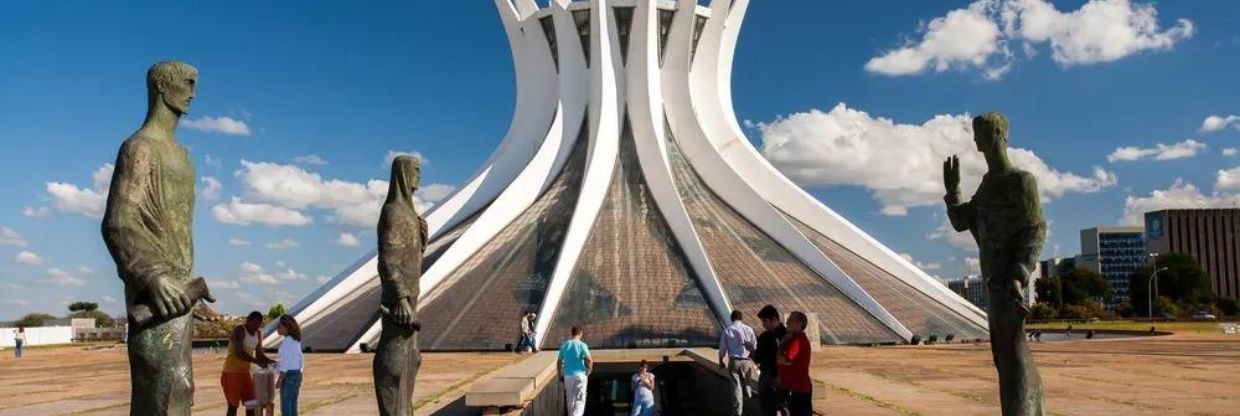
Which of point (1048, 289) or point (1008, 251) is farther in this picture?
point (1048, 289)

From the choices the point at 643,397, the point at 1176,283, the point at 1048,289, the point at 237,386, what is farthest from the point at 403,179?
the point at 1176,283

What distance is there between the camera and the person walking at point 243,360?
717 centimetres

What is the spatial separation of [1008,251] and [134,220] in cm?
386

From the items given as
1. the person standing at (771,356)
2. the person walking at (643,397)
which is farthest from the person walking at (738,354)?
the person walking at (643,397)

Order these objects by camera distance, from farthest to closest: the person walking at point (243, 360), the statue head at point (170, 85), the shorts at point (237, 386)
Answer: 1. the shorts at point (237, 386)
2. the person walking at point (243, 360)
3. the statue head at point (170, 85)

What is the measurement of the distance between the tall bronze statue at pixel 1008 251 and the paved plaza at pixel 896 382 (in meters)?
3.13

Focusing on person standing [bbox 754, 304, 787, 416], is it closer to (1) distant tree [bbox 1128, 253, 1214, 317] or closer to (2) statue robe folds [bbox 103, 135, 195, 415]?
(2) statue robe folds [bbox 103, 135, 195, 415]

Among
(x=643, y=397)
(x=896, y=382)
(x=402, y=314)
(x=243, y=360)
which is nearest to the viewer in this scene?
(x=402, y=314)

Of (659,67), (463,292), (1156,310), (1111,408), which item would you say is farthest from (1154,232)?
(1111,408)

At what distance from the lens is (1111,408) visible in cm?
834

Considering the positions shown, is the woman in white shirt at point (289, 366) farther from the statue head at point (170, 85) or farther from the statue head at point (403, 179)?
the statue head at point (170, 85)

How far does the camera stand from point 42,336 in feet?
105

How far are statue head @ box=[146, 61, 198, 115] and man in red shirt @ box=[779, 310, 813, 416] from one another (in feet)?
12.9

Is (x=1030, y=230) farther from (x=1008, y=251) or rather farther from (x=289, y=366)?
(x=289, y=366)
